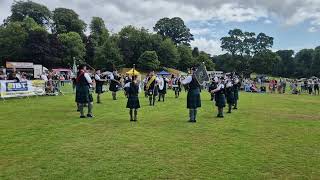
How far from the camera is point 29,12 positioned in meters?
98.6

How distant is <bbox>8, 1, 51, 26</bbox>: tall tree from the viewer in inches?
3885

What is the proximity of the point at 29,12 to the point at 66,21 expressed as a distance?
909 cm

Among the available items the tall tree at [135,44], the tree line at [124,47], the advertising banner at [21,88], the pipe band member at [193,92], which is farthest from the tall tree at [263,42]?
the pipe band member at [193,92]

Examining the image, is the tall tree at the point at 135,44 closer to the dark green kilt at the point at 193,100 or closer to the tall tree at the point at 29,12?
the tall tree at the point at 29,12

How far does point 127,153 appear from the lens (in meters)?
9.03

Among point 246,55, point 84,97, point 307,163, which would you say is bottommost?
point 307,163

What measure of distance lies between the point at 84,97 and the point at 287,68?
102023mm

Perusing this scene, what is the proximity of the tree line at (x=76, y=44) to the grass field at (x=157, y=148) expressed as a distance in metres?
63.2

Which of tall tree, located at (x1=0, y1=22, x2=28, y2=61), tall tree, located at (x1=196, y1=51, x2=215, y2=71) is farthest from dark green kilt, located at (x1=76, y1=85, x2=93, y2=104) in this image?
tall tree, located at (x1=196, y1=51, x2=215, y2=71)

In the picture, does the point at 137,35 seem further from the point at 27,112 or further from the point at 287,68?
the point at 27,112

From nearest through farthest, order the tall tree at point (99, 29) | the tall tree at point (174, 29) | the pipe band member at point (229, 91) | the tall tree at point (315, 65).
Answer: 1. the pipe band member at point (229, 91)
2. the tall tree at point (99, 29)
3. the tall tree at point (315, 65)
4. the tall tree at point (174, 29)

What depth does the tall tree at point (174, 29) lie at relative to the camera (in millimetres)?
117812

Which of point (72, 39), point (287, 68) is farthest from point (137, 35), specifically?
point (287, 68)

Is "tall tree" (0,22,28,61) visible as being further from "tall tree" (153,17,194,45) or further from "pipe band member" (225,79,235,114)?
"pipe band member" (225,79,235,114)
